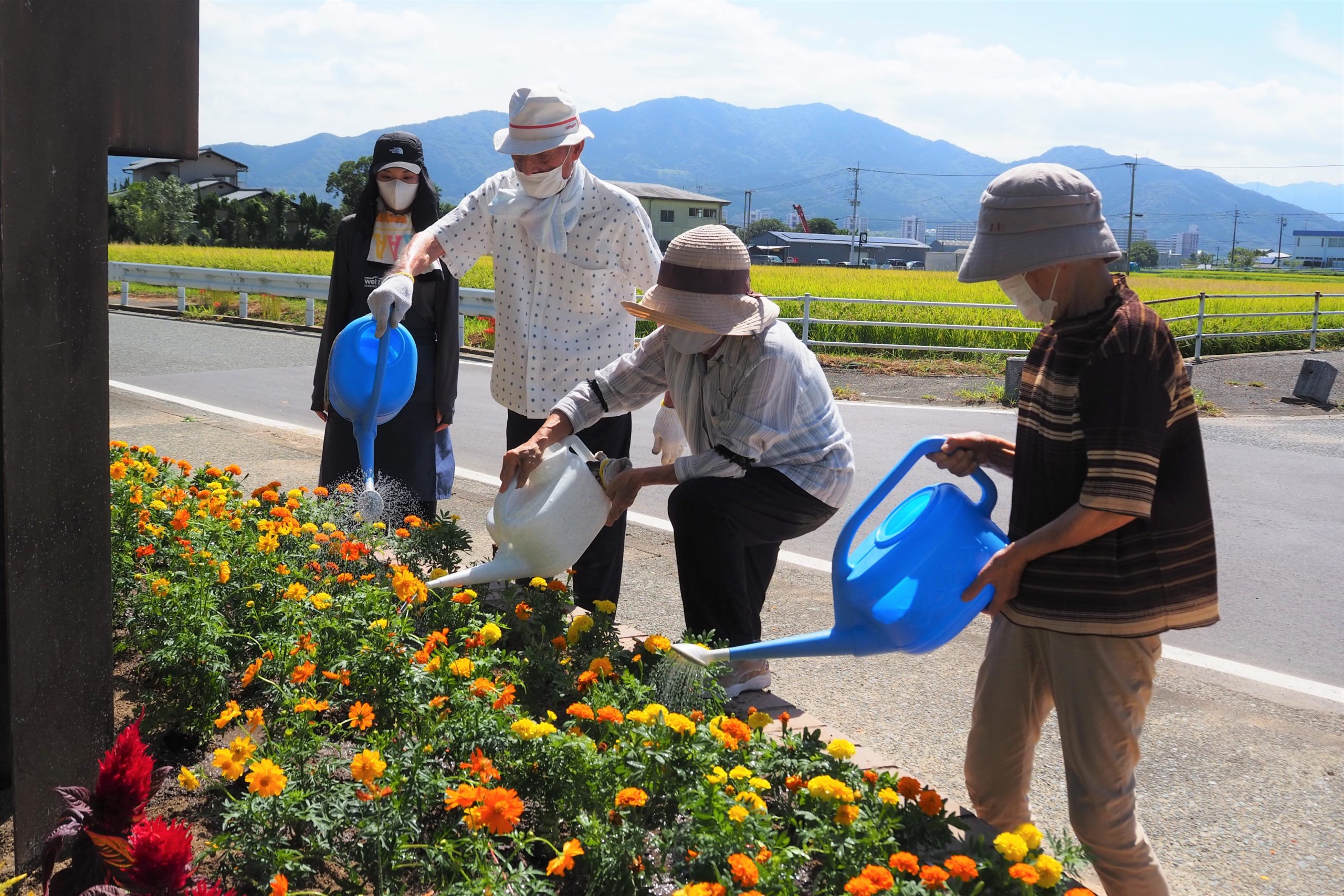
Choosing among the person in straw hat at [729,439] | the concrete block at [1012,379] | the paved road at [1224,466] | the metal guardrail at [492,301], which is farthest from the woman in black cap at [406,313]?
the metal guardrail at [492,301]

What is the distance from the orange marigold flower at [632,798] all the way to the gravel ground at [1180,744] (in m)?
1.41

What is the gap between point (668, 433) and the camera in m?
3.39

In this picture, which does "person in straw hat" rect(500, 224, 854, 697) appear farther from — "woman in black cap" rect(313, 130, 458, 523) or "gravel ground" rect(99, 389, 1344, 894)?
"woman in black cap" rect(313, 130, 458, 523)

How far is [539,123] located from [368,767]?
2.12 metres

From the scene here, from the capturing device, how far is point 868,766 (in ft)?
8.03

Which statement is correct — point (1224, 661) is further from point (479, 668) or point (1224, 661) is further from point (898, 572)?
point (479, 668)

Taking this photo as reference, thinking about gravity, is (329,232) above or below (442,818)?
above

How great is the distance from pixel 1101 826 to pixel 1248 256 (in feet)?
475

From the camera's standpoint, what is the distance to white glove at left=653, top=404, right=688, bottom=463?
3367 mm

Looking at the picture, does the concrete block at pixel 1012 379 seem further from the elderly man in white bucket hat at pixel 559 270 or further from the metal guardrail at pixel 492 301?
the elderly man in white bucket hat at pixel 559 270

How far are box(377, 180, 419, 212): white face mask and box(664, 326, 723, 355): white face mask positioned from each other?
187cm

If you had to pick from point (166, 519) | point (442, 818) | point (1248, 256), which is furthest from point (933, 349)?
point (1248, 256)

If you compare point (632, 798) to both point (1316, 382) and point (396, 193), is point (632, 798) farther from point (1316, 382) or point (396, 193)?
point (1316, 382)

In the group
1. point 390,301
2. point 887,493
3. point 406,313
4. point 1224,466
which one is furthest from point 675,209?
point 887,493
